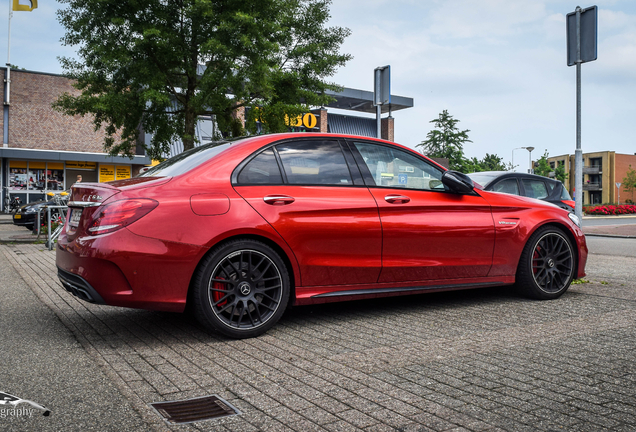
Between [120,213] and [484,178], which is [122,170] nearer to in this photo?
[484,178]

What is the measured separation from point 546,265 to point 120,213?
4.17m

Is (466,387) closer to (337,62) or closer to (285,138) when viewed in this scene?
(285,138)

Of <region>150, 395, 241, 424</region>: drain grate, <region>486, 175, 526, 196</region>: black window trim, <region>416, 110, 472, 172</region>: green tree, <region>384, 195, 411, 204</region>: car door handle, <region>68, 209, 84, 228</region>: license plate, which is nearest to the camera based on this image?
<region>150, 395, 241, 424</region>: drain grate

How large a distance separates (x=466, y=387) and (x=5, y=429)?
91.2 inches

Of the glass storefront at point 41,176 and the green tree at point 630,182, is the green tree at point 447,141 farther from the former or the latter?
the glass storefront at point 41,176

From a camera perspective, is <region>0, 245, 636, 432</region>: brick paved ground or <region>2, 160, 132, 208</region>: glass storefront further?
<region>2, 160, 132, 208</region>: glass storefront

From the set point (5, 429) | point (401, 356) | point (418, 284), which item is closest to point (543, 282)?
point (418, 284)

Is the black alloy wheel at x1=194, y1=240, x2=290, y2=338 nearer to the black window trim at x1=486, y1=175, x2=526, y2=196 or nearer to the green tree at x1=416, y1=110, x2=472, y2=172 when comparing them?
the black window trim at x1=486, y1=175, x2=526, y2=196

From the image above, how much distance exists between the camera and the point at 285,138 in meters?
4.57

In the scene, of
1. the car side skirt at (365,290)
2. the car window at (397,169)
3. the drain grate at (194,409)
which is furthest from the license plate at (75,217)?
the car window at (397,169)

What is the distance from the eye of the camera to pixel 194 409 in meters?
2.74

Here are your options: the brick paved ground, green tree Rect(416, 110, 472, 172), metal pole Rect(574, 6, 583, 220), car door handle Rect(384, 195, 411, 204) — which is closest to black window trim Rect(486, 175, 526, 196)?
metal pole Rect(574, 6, 583, 220)

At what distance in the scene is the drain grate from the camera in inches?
103

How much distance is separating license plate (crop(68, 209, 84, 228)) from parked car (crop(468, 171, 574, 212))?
785cm
